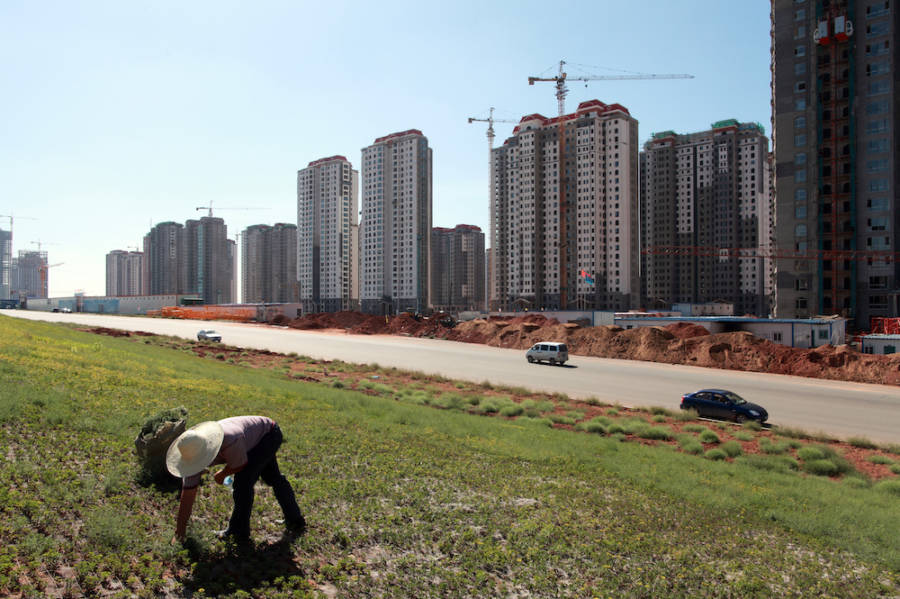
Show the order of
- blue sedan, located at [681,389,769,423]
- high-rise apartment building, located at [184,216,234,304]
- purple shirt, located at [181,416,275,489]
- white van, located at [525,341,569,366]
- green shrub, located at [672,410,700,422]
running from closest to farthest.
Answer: purple shirt, located at [181,416,275,489] → blue sedan, located at [681,389,769,423] → green shrub, located at [672,410,700,422] → white van, located at [525,341,569,366] → high-rise apartment building, located at [184,216,234,304]

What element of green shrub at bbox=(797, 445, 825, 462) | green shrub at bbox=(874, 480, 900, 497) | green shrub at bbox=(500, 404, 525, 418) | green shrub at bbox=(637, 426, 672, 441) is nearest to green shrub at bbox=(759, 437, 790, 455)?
green shrub at bbox=(797, 445, 825, 462)

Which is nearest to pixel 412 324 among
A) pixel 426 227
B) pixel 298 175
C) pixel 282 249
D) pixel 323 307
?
pixel 426 227

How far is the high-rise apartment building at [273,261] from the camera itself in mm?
181750

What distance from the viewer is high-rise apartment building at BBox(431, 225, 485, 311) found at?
19075 centimetres

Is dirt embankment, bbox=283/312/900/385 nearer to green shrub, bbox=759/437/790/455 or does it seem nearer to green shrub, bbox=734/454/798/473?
green shrub, bbox=759/437/790/455

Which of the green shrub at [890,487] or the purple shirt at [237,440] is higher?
the purple shirt at [237,440]

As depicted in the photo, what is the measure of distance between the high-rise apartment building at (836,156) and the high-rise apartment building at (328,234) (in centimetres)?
10791

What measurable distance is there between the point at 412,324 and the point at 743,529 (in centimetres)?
6855

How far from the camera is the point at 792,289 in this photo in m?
69.2

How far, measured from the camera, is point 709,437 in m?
17.8

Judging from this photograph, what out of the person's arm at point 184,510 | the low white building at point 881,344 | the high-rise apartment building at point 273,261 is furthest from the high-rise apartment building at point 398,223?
the person's arm at point 184,510

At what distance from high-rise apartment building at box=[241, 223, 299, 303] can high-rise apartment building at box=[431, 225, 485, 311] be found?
50.7m

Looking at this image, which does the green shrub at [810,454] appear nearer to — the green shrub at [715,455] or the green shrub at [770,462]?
the green shrub at [770,462]

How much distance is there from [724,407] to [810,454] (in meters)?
6.55
